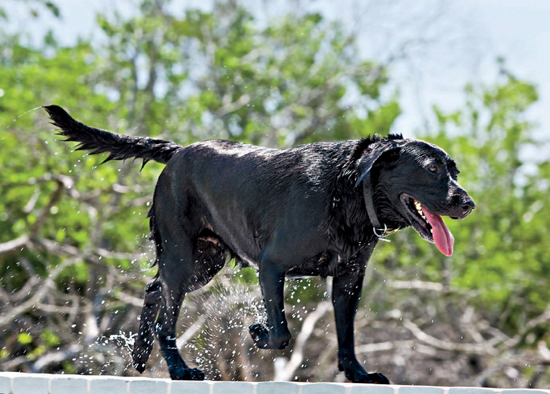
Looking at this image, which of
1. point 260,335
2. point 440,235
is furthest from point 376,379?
point 440,235

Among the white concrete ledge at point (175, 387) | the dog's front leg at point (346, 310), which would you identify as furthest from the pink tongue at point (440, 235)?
the white concrete ledge at point (175, 387)

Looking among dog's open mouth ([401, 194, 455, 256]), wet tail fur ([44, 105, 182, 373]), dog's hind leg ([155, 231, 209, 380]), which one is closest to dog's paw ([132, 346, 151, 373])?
dog's hind leg ([155, 231, 209, 380])

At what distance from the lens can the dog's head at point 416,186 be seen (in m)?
3.78

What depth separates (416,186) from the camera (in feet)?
12.7

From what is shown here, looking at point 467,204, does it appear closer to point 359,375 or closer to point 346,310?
point 346,310

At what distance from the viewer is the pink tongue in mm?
3812

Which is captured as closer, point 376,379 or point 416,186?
point 416,186

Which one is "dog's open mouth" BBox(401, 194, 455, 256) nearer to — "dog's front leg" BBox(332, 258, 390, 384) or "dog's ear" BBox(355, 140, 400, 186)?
"dog's ear" BBox(355, 140, 400, 186)

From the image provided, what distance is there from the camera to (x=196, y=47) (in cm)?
1581

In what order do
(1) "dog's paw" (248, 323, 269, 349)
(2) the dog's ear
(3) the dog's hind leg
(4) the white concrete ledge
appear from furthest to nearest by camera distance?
(3) the dog's hind leg
(1) "dog's paw" (248, 323, 269, 349)
(2) the dog's ear
(4) the white concrete ledge

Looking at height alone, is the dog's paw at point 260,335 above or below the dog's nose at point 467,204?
below

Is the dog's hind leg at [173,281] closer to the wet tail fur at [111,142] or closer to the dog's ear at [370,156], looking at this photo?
the wet tail fur at [111,142]

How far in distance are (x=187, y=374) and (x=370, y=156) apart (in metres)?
1.58

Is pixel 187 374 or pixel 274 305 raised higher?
pixel 274 305
